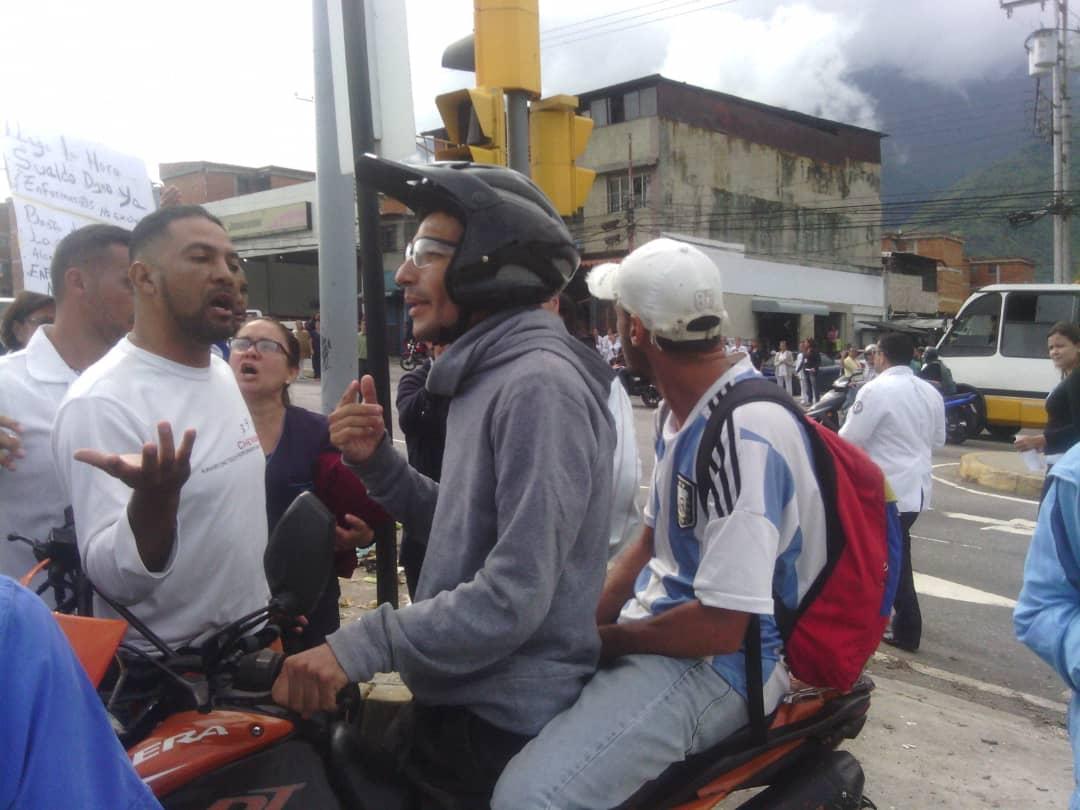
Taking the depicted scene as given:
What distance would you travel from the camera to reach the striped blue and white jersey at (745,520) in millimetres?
1956

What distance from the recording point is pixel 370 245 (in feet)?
11.6

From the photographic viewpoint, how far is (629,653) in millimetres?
2102

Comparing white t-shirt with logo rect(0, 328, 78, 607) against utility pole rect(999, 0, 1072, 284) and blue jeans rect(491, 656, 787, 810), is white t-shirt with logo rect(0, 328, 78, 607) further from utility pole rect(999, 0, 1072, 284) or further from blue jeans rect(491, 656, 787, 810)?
utility pole rect(999, 0, 1072, 284)

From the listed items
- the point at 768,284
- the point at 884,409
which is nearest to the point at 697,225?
the point at 768,284

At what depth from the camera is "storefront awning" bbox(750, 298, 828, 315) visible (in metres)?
40.4

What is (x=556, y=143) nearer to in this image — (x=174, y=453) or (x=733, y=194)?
(x=174, y=453)

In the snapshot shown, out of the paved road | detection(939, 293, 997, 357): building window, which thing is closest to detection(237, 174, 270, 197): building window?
detection(939, 293, 997, 357): building window

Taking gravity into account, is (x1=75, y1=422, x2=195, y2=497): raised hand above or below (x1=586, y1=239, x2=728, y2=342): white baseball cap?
below

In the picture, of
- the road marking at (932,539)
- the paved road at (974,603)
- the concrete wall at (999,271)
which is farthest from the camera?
the concrete wall at (999,271)

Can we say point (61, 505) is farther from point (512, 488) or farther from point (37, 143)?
point (37, 143)

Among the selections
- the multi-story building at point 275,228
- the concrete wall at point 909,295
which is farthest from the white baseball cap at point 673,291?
the concrete wall at point 909,295

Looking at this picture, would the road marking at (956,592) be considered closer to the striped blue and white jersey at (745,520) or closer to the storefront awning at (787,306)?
the striped blue and white jersey at (745,520)

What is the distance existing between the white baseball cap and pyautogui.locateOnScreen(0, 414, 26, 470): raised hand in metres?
1.80

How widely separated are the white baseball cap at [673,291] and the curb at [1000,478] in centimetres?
1111
